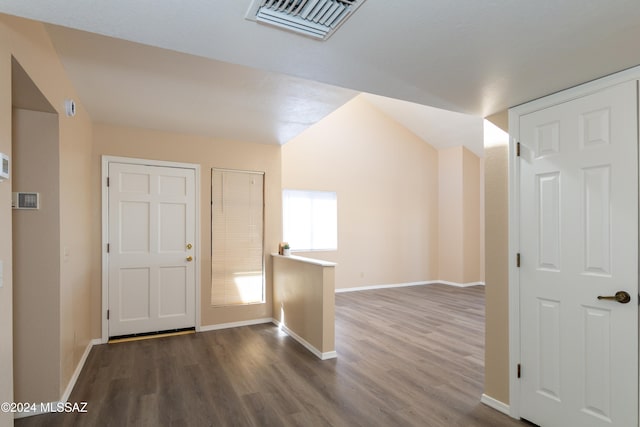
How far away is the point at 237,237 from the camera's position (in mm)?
4770

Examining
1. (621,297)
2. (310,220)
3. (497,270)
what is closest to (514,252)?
(497,270)

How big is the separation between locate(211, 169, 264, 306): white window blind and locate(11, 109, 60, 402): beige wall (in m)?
2.13

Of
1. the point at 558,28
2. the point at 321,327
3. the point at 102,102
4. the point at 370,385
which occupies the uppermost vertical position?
the point at 102,102

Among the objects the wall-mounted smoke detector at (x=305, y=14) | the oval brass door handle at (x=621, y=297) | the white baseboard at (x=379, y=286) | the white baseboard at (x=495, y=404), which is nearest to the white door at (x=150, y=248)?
the wall-mounted smoke detector at (x=305, y=14)

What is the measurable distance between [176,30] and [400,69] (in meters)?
1.21

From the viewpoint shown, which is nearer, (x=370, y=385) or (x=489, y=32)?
(x=489, y=32)

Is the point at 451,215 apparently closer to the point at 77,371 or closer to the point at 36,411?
the point at 77,371

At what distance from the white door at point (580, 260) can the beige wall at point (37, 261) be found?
3.45 metres

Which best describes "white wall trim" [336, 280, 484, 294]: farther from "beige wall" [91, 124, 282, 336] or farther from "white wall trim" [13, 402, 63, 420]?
"white wall trim" [13, 402, 63, 420]

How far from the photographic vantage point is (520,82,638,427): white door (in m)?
1.97

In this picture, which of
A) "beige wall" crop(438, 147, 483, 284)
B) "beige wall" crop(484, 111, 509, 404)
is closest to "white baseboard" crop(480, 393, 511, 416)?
"beige wall" crop(484, 111, 509, 404)

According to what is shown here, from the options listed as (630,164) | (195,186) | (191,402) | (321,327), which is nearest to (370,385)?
(321,327)

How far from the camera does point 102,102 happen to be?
10.9 ft

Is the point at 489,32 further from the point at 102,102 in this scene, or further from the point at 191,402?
the point at 102,102
